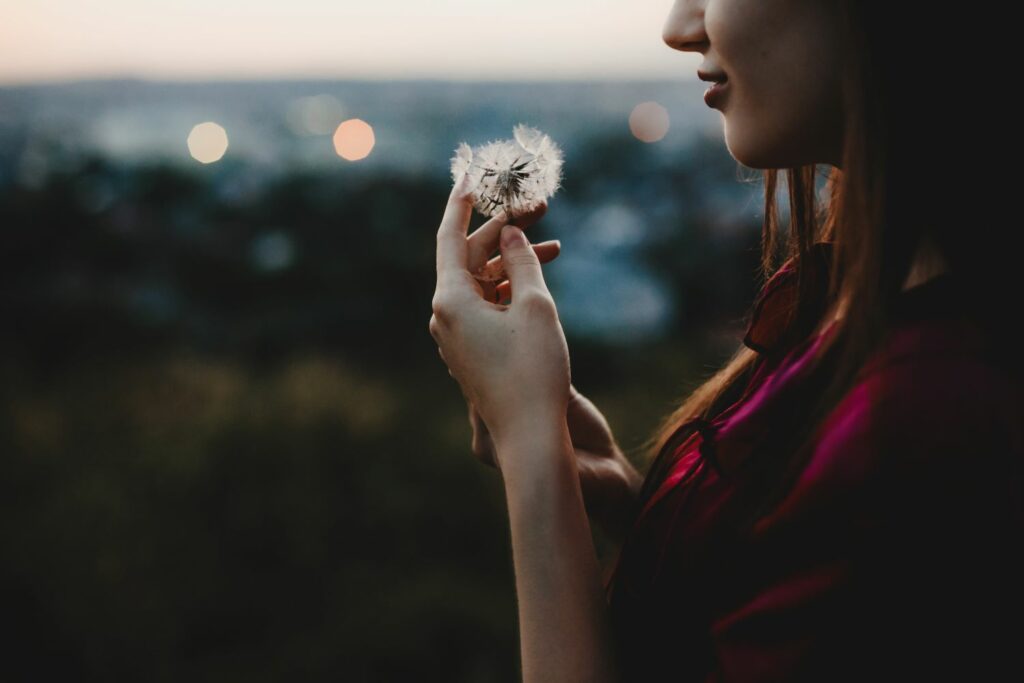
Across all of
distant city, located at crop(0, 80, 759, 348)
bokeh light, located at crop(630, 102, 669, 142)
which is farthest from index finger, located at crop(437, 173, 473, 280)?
bokeh light, located at crop(630, 102, 669, 142)

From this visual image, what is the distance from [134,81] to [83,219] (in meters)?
0.88

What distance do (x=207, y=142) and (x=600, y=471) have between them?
452 centimetres

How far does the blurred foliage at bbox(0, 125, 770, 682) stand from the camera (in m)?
3.20

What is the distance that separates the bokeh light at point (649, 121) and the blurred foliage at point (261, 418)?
266 mm

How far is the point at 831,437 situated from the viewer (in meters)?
0.77

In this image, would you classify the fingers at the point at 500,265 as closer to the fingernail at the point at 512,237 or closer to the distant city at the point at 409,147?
the fingernail at the point at 512,237

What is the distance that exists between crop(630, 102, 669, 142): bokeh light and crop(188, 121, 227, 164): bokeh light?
9.32ft

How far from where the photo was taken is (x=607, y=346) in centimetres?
490

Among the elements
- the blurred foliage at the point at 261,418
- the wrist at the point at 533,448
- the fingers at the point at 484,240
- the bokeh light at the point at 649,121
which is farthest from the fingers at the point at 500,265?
the bokeh light at the point at 649,121

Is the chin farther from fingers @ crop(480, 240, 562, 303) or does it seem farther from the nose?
fingers @ crop(480, 240, 562, 303)

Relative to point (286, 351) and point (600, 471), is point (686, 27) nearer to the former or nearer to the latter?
point (600, 471)

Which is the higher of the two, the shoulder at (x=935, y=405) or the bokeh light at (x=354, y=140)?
the bokeh light at (x=354, y=140)

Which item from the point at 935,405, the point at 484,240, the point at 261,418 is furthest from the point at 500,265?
the point at 261,418

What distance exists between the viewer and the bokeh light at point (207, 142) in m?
5.04
